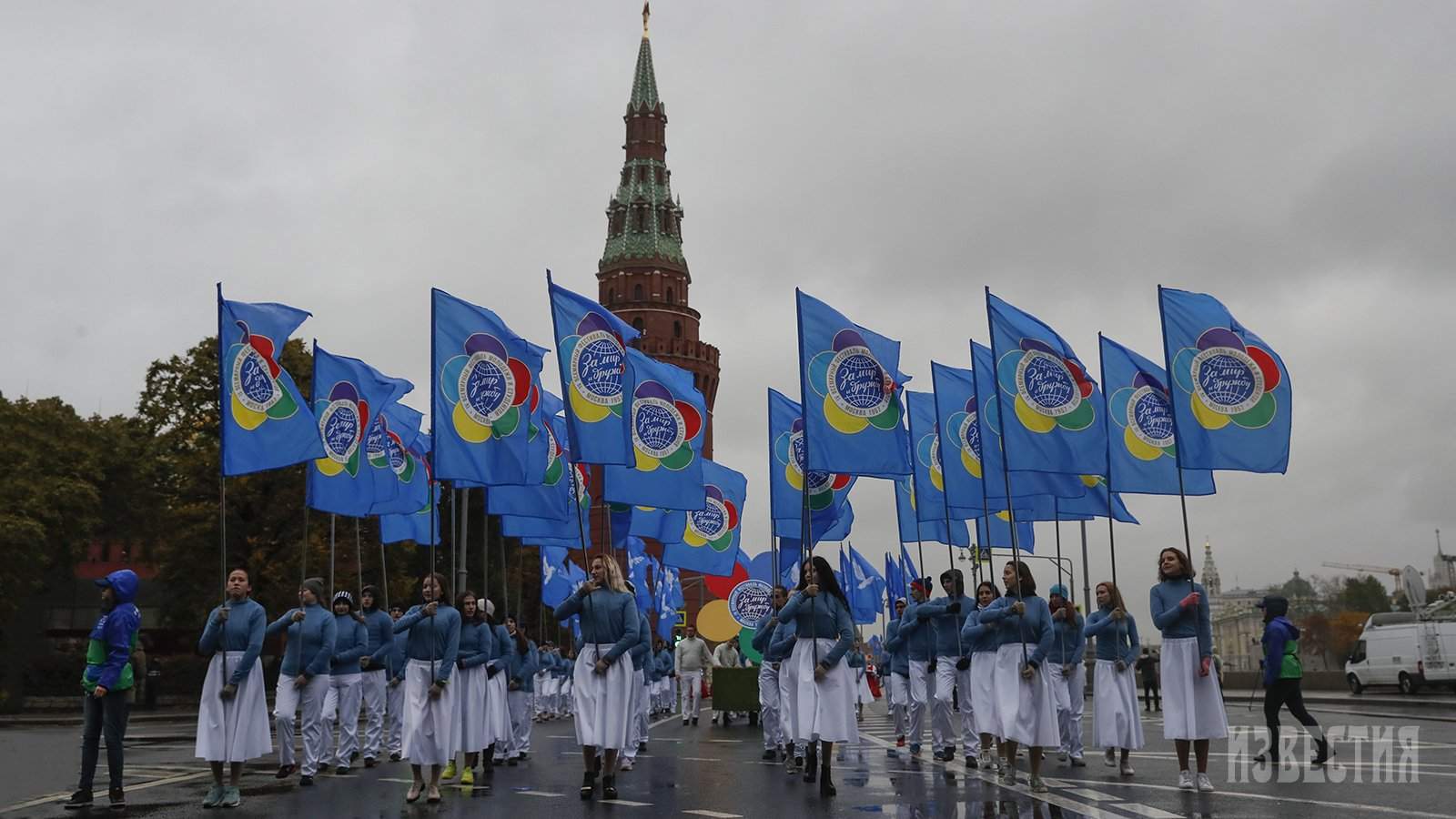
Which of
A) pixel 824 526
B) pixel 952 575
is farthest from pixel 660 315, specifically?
pixel 952 575

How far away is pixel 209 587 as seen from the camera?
41.6 m

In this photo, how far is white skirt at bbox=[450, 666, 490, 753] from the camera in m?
13.1

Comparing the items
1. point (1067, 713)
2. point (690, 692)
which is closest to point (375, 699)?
point (1067, 713)

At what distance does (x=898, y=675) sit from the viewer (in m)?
18.0

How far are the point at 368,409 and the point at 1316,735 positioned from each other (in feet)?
40.6

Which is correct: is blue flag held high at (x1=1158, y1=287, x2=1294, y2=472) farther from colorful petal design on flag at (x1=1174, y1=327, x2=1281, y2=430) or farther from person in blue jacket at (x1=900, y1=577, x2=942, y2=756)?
person in blue jacket at (x1=900, y1=577, x2=942, y2=756)

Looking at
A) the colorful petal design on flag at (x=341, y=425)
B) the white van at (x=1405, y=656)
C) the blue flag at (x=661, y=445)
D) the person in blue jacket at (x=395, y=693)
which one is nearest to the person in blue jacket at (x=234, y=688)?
the person in blue jacket at (x=395, y=693)

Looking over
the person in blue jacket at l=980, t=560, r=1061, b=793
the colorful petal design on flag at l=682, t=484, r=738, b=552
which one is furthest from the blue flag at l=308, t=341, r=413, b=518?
the person in blue jacket at l=980, t=560, r=1061, b=793

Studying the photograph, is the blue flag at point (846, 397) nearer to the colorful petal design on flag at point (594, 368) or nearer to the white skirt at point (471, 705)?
the colorful petal design on flag at point (594, 368)

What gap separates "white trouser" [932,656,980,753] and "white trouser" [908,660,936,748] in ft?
1.15

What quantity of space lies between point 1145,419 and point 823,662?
8147mm

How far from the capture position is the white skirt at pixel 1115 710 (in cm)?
1368

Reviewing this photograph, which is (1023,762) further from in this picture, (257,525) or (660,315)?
(660,315)

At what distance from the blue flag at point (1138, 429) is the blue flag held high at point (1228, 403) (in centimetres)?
397
